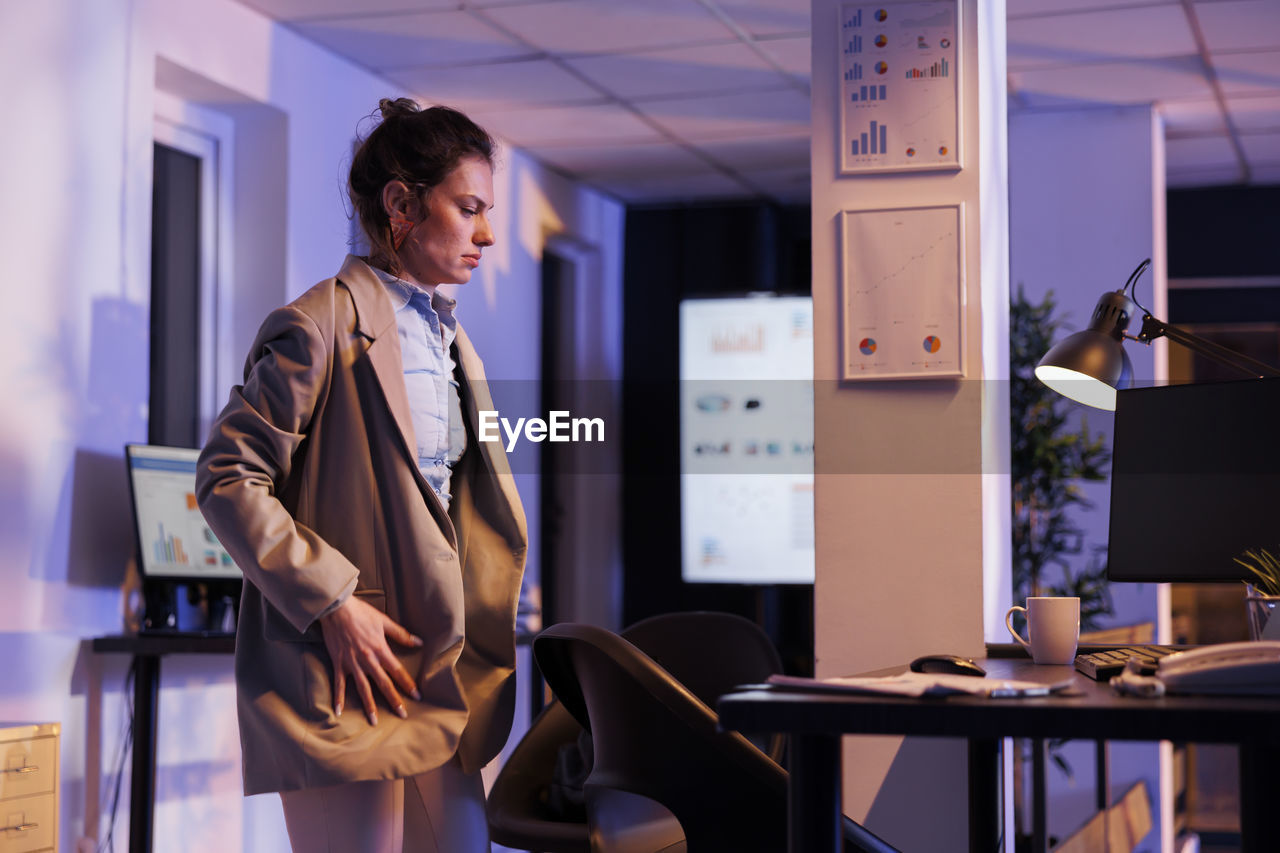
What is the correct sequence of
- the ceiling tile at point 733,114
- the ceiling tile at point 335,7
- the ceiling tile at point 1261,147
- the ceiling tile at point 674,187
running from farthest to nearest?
the ceiling tile at point 674,187 < the ceiling tile at point 1261,147 < the ceiling tile at point 733,114 < the ceiling tile at point 335,7

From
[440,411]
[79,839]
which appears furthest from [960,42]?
[79,839]

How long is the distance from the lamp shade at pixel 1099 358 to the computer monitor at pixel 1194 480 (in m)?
0.05

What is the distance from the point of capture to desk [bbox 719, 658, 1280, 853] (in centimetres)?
124

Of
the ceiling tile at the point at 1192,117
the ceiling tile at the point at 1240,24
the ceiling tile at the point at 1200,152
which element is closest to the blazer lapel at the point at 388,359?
the ceiling tile at the point at 1240,24

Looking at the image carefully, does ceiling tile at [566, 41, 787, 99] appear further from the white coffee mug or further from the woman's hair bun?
the white coffee mug

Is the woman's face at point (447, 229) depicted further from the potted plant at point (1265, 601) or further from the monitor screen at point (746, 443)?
the monitor screen at point (746, 443)

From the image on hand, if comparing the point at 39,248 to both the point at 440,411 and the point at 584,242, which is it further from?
the point at 584,242

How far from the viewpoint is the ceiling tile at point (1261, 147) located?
5535 mm

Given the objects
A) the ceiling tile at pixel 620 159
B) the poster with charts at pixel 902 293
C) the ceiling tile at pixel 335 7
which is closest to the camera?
the poster with charts at pixel 902 293

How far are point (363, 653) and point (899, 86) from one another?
1888 mm

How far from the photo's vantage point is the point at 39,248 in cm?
320

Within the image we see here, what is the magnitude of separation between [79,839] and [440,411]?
78.5 inches

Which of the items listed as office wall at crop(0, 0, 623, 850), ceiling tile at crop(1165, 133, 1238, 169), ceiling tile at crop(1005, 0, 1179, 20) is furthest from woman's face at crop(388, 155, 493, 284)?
ceiling tile at crop(1165, 133, 1238, 169)

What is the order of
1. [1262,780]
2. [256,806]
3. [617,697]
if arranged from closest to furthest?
[1262,780] → [617,697] → [256,806]
